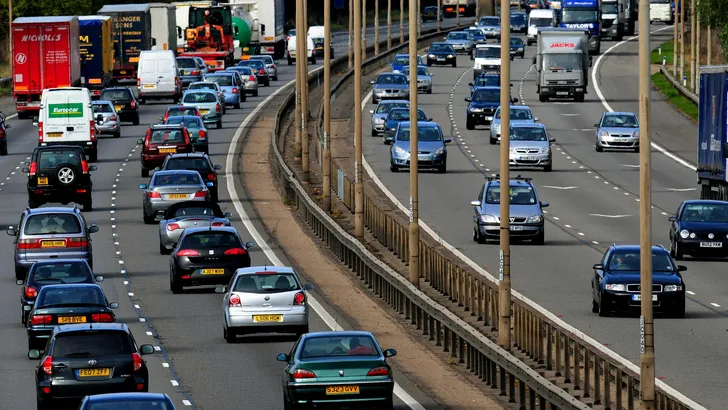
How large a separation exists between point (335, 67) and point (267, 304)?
7772cm

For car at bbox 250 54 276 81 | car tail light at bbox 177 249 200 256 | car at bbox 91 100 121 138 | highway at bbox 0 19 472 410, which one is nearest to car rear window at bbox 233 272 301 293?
highway at bbox 0 19 472 410

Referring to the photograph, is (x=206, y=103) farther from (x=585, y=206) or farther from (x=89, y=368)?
(x=89, y=368)

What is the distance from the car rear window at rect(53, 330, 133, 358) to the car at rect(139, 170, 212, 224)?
26068 mm

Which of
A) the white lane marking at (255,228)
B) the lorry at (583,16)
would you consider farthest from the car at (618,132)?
the lorry at (583,16)

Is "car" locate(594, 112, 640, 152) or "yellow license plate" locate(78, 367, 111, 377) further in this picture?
"car" locate(594, 112, 640, 152)

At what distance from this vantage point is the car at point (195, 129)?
67938mm

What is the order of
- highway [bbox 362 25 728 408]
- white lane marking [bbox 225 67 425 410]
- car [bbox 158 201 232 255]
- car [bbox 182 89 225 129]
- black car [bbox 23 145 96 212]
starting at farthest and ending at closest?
car [bbox 182 89 225 129] < black car [bbox 23 145 96 212] < car [bbox 158 201 232 255] < highway [bbox 362 25 728 408] < white lane marking [bbox 225 67 425 410]

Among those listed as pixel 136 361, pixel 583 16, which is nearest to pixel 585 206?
pixel 136 361

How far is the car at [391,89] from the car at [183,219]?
44.8m

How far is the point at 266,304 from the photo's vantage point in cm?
3228

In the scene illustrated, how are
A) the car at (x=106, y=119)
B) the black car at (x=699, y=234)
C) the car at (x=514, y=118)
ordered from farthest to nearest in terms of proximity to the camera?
1. the car at (x=106, y=119)
2. the car at (x=514, y=118)
3. the black car at (x=699, y=234)

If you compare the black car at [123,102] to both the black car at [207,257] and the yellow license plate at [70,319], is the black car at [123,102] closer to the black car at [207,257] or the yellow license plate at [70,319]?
the black car at [207,257]

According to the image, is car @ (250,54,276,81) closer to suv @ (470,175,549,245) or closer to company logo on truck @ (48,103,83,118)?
company logo on truck @ (48,103,83,118)

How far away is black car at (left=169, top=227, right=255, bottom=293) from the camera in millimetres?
38812
